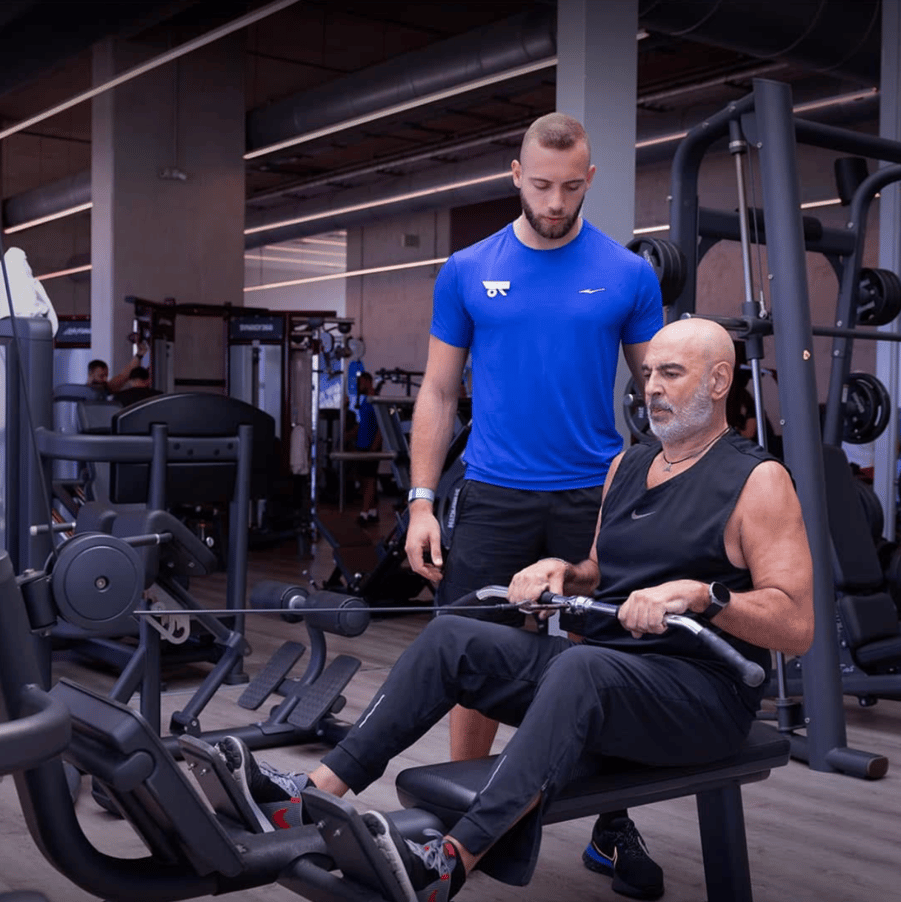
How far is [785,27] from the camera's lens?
21.7 feet

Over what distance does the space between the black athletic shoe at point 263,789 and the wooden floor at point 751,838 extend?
525 millimetres

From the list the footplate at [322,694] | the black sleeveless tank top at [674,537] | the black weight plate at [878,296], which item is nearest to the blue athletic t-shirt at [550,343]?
the black sleeveless tank top at [674,537]

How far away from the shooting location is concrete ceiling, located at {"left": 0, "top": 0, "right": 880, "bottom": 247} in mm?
6367

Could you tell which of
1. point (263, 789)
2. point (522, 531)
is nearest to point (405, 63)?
point (522, 531)

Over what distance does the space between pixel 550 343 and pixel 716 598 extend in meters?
0.69

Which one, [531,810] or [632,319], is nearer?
[531,810]

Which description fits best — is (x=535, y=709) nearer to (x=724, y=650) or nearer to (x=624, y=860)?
(x=724, y=650)

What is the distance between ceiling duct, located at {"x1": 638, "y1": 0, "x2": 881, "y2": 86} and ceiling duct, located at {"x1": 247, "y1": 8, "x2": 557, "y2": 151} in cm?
109

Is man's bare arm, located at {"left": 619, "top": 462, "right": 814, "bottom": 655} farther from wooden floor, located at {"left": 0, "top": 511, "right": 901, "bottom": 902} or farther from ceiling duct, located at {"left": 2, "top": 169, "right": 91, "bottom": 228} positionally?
ceiling duct, located at {"left": 2, "top": 169, "right": 91, "bottom": 228}

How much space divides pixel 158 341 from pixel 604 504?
7.01 meters

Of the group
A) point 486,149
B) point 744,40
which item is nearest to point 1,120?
point 486,149

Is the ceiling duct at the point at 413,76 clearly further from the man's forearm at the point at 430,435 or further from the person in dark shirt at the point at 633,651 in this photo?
the person in dark shirt at the point at 633,651

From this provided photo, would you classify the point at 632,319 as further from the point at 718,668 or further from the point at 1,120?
the point at 1,120

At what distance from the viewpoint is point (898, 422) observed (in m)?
5.81
